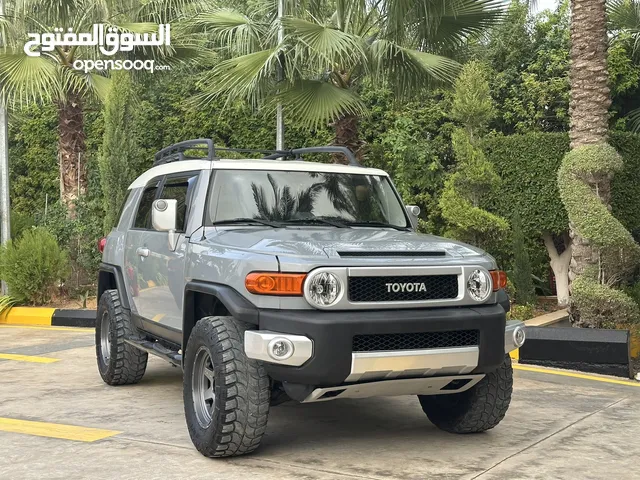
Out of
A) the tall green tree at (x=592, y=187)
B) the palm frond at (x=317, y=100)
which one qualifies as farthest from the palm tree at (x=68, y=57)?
the tall green tree at (x=592, y=187)

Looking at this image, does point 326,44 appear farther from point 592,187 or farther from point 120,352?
point 120,352

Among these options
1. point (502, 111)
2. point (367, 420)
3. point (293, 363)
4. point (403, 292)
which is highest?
point (502, 111)

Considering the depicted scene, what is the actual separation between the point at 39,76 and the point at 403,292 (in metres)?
11.8

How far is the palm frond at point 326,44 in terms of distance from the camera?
11.7m

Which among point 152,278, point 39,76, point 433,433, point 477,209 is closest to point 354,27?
point 477,209

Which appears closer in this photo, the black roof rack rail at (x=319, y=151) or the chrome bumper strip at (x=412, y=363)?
the chrome bumper strip at (x=412, y=363)

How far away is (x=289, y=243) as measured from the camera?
515 cm

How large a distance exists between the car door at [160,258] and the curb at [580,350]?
4148 millimetres

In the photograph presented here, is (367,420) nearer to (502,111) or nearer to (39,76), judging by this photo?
(39,76)

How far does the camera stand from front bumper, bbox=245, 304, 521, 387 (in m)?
4.69

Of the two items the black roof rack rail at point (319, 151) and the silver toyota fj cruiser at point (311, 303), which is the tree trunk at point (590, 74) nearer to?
the black roof rack rail at point (319, 151)

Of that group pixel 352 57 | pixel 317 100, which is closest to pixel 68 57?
pixel 317 100

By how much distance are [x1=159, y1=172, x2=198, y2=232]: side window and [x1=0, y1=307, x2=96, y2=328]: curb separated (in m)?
5.68

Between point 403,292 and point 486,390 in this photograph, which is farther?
point 486,390
